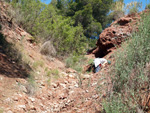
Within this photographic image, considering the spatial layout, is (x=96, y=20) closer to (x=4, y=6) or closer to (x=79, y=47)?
(x=79, y=47)

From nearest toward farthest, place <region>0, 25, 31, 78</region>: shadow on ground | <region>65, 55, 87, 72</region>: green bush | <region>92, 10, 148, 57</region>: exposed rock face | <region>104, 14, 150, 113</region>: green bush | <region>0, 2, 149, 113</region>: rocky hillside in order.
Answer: <region>104, 14, 150, 113</region>: green bush → <region>0, 2, 149, 113</region>: rocky hillside → <region>0, 25, 31, 78</region>: shadow on ground → <region>92, 10, 148, 57</region>: exposed rock face → <region>65, 55, 87, 72</region>: green bush

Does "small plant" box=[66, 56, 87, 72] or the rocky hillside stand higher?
"small plant" box=[66, 56, 87, 72]

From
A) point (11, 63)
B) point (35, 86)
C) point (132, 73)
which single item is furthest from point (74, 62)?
point (132, 73)

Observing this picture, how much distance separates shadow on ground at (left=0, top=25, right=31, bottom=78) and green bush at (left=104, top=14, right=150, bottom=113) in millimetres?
3083

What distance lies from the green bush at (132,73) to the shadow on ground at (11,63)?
10.1ft

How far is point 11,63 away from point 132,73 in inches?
163

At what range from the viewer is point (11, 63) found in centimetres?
580

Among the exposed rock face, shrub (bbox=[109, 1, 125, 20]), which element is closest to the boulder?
the exposed rock face

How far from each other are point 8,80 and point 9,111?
4.54 ft

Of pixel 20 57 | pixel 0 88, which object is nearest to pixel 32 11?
pixel 20 57

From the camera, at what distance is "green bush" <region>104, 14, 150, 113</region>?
2.70 m

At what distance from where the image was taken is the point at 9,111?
3383 mm

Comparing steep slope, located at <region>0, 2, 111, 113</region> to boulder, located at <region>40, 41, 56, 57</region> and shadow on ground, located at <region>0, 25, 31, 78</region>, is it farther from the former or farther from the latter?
boulder, located at <region>40, 41, 56, 57</region>

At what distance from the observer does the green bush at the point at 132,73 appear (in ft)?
8.87
